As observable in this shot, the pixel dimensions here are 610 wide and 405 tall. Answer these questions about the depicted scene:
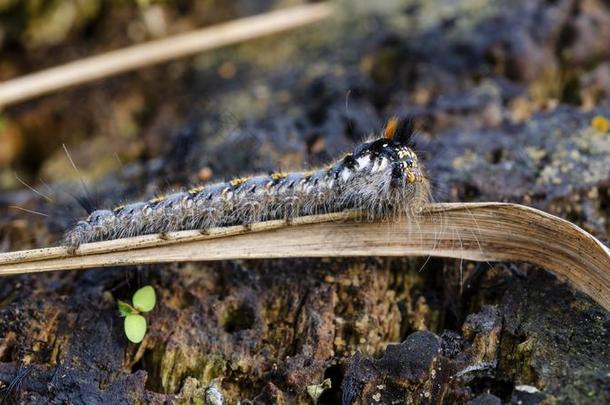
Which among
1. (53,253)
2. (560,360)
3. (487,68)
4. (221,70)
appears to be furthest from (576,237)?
(221,70)

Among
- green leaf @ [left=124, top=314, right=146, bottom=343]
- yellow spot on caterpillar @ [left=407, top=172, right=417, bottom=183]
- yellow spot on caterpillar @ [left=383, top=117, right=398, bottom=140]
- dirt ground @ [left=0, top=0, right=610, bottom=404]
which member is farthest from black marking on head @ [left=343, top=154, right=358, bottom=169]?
green leaf @ [left=124, top=314, right=146, bottom=343]

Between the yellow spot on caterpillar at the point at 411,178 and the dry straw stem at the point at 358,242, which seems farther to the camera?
the yellow spot on caterpillar at the point at 411,178

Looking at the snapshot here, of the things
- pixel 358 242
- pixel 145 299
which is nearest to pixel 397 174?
pixel 358 242

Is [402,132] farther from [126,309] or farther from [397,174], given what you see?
[126,309]

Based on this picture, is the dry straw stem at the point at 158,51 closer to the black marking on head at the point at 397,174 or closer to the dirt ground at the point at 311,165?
the dirt ground at the point at 311,165

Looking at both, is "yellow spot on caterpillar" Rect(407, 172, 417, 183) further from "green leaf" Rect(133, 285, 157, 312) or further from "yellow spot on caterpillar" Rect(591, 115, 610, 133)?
"yellow spot on caterpillar" Rect(591, 115, 610, 133)

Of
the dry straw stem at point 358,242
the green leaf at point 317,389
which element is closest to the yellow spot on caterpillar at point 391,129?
the dry straw stem at point 358,242

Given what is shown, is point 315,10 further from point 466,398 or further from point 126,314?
point 466,398
